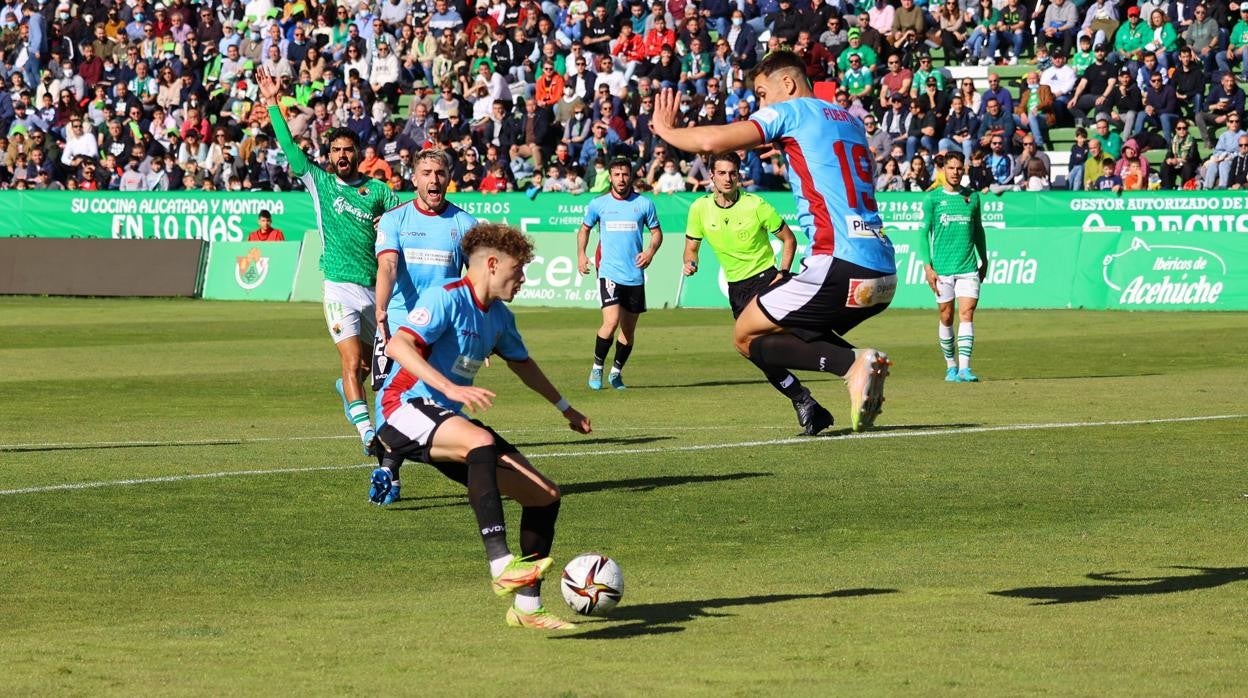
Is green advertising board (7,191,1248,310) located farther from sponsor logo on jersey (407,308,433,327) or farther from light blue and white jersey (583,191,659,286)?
sponsor logo on jersey (407,308,433,327)

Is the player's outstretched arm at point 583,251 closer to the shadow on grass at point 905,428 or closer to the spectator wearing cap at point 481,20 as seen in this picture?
the shadow on grass at point 905,428

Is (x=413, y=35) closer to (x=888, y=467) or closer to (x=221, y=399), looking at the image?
(x=221, y=399)

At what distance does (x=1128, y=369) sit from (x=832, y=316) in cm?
1185

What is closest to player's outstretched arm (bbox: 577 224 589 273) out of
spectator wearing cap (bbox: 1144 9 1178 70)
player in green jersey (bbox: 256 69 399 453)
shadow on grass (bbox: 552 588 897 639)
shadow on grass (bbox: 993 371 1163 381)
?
shadow on grass (bbox: 993 371 1163 381)

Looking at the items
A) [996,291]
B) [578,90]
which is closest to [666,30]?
[578,90]

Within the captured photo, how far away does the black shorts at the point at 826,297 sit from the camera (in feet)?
29.9

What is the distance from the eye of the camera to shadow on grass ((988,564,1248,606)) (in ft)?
25.8

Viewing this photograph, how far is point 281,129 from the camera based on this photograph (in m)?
13.5

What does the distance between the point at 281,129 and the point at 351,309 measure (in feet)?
5.22

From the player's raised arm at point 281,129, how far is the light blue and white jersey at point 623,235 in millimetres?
6205

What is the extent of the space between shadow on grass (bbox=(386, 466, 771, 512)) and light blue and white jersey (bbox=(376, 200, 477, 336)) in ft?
5.29

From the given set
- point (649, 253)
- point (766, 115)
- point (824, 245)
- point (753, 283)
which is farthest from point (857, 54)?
point (766, 115)

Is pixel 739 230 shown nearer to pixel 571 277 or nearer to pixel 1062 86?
pixel 571 277

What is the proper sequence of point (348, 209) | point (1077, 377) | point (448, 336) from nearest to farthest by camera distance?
point (448, 336)
point (348, 209)
point (1077, 377)
